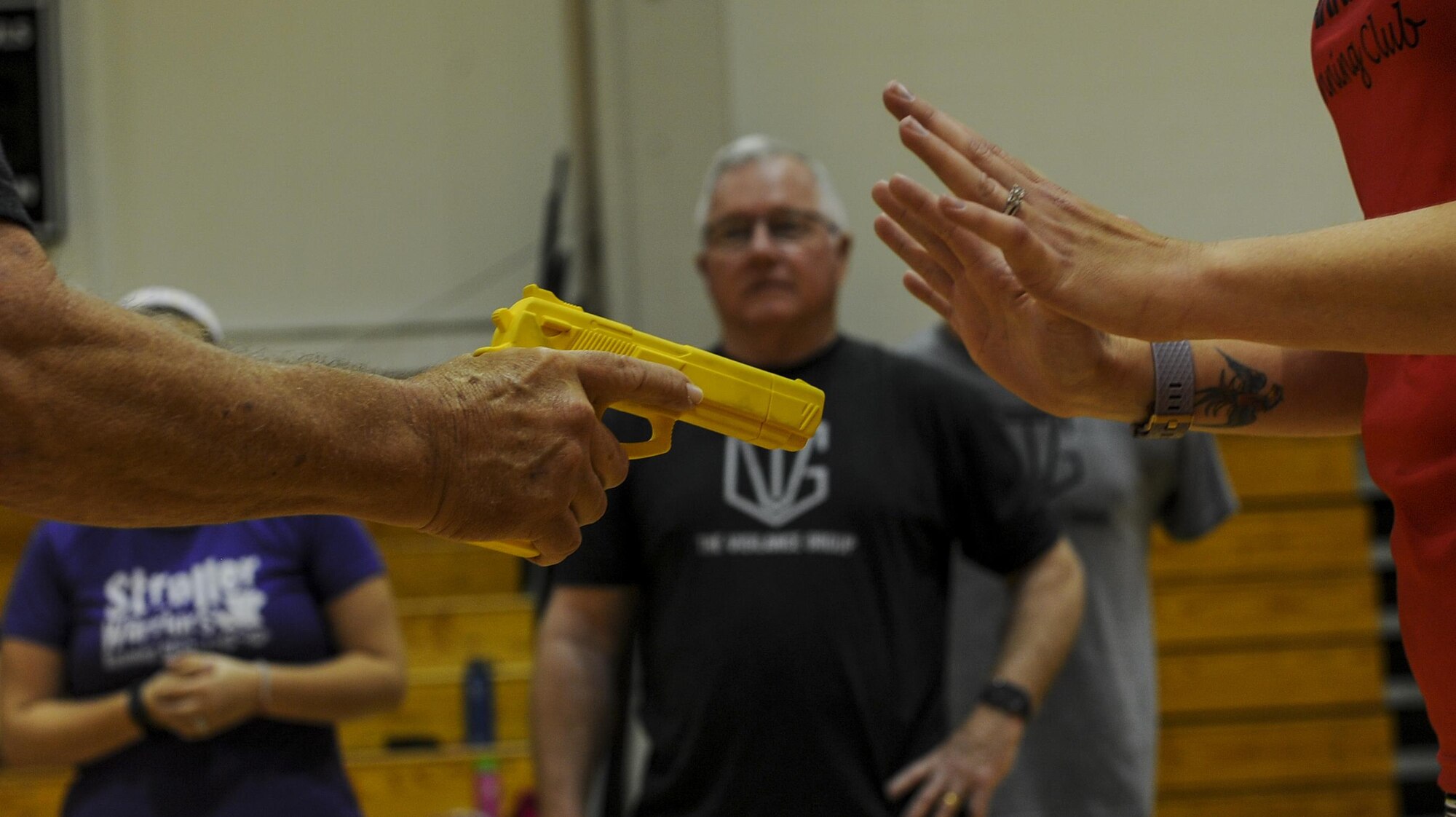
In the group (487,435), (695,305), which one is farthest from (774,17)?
(487,435)

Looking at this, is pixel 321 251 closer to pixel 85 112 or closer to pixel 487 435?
pixel 85 112

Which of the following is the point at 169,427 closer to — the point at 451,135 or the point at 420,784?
the point at 420,784

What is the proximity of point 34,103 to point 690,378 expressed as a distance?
526 centimetres

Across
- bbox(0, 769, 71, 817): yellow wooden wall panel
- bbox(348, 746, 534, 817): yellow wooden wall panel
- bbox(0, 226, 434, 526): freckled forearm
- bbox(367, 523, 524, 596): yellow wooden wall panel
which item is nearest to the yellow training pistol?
bbox(0, 226, 434, 526): freckled forearm

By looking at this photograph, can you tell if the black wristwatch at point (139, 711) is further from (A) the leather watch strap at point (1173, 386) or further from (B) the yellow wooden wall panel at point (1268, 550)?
(B) the yellow wooden wall panel at point (1268, 550)

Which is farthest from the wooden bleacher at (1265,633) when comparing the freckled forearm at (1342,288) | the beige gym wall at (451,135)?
the freckled forearm at (1342,288)

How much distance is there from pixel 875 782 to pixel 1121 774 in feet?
2.58

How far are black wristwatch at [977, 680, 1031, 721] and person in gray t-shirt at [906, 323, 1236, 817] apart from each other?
0.36 m

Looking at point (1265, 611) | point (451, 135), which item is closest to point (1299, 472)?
point (1265, 611)

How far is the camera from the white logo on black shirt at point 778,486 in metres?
2.49

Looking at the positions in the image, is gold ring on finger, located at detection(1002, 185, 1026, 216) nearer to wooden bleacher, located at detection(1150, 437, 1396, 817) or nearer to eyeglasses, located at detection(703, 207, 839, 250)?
eyeglasses, located at detection(703, 207, 839, 250)

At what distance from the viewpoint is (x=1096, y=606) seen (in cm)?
297

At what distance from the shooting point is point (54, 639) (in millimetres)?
2393

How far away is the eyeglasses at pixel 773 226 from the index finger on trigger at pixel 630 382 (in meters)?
1.32
